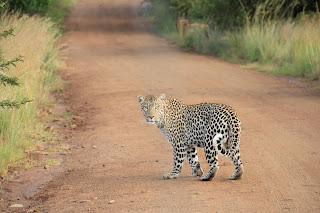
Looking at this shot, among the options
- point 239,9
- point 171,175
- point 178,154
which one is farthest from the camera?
point 239,9

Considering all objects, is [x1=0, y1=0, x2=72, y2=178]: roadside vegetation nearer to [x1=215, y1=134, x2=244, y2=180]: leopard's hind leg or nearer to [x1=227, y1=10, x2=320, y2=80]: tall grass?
[x1=215, y1=134, x2=244, y2=180]: leopard's hind leg

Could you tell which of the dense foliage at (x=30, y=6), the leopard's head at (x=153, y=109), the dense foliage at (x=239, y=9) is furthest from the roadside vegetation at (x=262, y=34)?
the leopard's head at (x=153, y=109)

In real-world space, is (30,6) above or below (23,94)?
above

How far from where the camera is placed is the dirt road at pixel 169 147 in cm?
692

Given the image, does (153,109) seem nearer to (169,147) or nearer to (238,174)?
(238,174)

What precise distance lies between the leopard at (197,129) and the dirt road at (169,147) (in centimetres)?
24

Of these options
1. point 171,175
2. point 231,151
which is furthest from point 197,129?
point 171,175

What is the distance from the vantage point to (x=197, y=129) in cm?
759

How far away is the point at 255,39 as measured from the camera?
20312 mm

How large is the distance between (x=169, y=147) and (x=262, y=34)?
37.4 ft

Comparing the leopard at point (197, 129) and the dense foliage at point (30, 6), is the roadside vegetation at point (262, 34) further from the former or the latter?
the leopard at point (197, 129)

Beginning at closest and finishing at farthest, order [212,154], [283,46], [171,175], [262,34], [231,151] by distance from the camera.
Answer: [231,151]
[212,154]
[171,175]
[283,46]
[262,34]

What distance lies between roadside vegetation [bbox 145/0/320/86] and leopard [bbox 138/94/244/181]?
29.5ft

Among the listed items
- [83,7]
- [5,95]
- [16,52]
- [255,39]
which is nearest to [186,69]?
[255,39]
